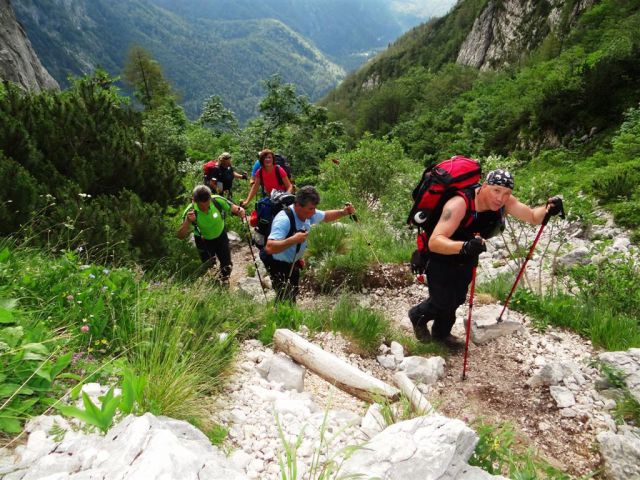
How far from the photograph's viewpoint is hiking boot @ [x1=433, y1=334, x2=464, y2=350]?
4.48 metres

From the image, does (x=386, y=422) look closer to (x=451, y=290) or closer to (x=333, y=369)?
(x=333, y=369)

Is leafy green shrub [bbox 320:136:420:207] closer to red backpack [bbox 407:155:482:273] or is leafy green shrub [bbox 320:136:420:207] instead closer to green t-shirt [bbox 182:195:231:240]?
green t-shirt [bbox 182:195:231:240]

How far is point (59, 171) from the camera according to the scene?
5938 mm

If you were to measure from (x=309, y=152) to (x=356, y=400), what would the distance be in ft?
50.5

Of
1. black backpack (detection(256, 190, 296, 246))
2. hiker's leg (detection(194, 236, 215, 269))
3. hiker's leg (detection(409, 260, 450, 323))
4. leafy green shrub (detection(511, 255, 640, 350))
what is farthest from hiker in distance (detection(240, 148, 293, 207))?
leafy green shrub (detection(511, 255, 640, 350))

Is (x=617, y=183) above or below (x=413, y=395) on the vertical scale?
above

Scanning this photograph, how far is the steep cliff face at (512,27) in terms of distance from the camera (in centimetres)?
4006

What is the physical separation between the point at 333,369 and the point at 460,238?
1.76m

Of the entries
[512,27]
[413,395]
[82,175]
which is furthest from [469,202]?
[512,27]

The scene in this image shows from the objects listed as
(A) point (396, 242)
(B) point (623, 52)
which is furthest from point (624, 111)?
(A) point (396, 242)

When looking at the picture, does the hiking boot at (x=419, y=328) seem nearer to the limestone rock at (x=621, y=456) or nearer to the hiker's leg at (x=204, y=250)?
the limestone rock at (x=621, y=456)

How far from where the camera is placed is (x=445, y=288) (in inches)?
163

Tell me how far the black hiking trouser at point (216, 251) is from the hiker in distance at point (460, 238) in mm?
3384

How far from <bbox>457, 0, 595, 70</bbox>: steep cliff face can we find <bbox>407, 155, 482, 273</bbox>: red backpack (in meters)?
43.3
